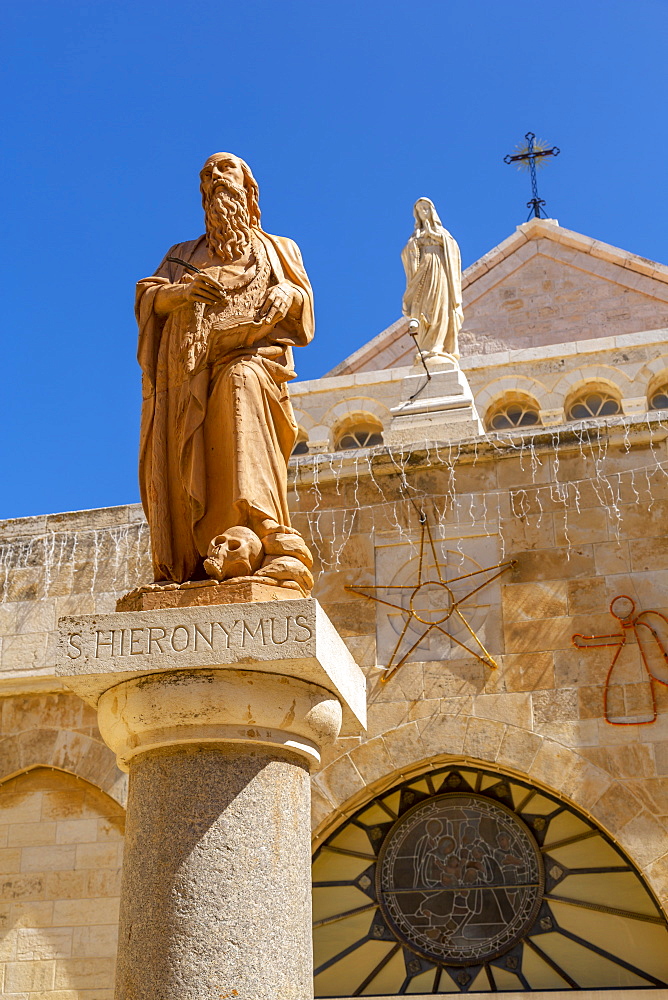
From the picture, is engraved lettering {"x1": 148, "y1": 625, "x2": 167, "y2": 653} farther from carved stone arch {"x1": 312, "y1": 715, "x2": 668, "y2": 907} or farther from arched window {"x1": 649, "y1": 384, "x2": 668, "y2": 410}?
arched window {"x1": 649, "y1": 384, "x2": 668, "y2": 410}

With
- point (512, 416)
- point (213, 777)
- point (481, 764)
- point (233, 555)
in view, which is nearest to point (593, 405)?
point (512, 416)

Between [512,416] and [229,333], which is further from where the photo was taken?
[512,416]

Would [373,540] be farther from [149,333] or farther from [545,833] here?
[149,333]

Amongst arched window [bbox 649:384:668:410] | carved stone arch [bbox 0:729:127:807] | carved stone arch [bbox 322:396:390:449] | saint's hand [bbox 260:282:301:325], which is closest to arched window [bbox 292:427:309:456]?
carved stone arch [bbox 322:396:390:449]

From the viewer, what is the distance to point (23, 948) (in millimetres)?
10000

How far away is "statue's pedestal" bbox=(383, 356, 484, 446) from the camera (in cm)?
1145

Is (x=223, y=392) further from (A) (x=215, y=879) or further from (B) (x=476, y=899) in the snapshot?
(B) (x=476, y=899)

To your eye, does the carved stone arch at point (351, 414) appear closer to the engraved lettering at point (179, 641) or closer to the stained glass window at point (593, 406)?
the stained glass window at point (593, 406)

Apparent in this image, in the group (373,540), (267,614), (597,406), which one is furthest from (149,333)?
(597,406)

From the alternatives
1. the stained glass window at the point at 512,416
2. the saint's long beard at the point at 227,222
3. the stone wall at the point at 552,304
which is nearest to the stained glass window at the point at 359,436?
the stained glass window at the point at 512,416

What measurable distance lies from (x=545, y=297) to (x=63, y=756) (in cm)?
1338

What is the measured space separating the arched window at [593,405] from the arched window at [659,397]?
576 millimetres

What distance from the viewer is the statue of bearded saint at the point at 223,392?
5.44 m

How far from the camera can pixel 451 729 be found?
9.72 meters
